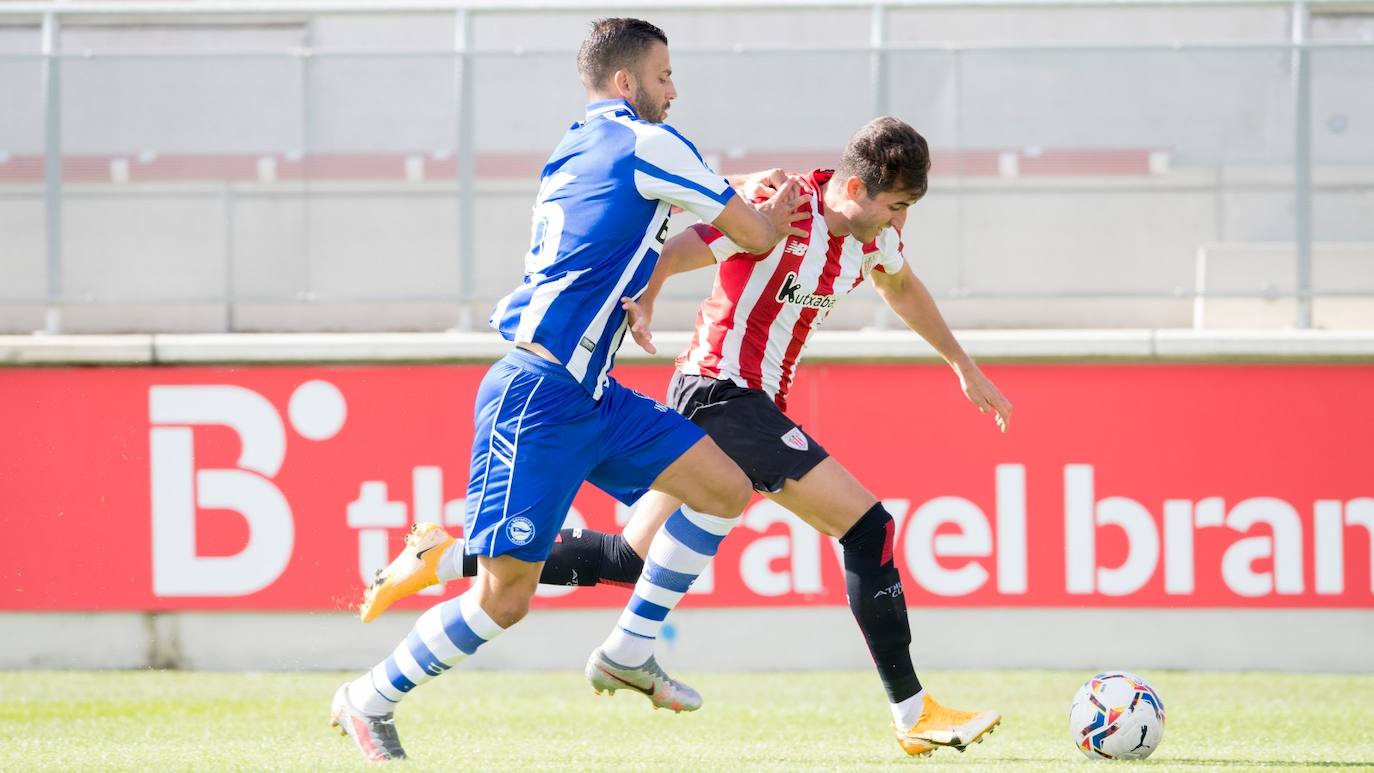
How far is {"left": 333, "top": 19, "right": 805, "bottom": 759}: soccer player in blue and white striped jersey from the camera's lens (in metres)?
4.62

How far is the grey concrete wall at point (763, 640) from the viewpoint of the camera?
7.60 metres

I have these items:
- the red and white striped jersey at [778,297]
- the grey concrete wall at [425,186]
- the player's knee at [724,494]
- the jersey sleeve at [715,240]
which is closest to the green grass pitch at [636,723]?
the player's knee at [724,494]

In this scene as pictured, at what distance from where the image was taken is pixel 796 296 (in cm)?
Result: 539

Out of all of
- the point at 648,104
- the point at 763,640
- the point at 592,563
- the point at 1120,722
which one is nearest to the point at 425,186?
the point at 763,640

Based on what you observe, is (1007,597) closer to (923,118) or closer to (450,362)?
(923,118)

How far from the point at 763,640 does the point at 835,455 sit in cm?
90

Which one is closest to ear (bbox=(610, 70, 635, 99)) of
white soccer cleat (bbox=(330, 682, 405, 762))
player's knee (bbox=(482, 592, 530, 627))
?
player's knee (bbox=(482, 592, 530, 627))

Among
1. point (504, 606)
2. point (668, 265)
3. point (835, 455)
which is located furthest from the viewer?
point (835, 455)

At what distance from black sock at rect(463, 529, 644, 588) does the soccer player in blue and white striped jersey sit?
0.59 metres

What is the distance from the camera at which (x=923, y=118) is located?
25.7 ft

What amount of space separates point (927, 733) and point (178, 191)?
4.55 metres

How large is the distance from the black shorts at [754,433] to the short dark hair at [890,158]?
75 cm

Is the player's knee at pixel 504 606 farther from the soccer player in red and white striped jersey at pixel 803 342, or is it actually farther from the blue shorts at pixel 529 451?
the soccer player in red and white striped jersey at pixel 803 342

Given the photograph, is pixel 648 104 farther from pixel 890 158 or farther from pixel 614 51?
pixel 890 158
